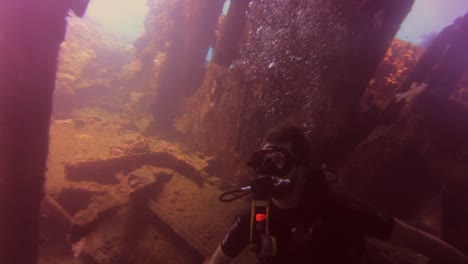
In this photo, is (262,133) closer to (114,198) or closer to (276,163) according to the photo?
(114,198)

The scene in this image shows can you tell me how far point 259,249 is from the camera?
8.25 ft

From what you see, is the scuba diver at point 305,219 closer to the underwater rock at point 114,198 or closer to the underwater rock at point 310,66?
the underwater rock at point 310,66

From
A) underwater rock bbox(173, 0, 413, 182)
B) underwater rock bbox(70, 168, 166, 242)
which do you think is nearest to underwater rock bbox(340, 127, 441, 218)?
underwater rock bbox(173, 0, 413, 182)

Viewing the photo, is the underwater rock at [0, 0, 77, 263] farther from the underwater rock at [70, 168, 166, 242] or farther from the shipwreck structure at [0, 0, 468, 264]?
the underwater rock at [70, 168, 166, 242]

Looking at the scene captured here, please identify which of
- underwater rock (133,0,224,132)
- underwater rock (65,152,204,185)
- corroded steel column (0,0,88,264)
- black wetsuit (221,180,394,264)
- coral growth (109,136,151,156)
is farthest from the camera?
underwater rock (133,0,224,132)

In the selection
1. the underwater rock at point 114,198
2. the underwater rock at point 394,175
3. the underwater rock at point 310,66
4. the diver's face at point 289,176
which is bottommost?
the underwater rock at point 114,198

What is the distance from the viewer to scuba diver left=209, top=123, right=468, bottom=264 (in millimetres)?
2357

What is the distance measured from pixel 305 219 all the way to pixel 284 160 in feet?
1.70

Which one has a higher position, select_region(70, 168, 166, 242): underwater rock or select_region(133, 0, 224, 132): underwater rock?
select_region(133, 0, 224, 132): underwater rock

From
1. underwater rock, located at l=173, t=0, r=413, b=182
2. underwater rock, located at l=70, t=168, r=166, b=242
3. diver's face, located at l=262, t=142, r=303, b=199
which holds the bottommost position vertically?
underwater rock, located at l=70, t=168, r=166, b=242

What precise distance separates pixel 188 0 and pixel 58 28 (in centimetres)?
769

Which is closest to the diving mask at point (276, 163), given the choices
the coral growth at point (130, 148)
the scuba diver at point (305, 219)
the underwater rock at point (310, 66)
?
the scuba diver at point (305, 219)

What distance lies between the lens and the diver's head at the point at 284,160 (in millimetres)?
2389

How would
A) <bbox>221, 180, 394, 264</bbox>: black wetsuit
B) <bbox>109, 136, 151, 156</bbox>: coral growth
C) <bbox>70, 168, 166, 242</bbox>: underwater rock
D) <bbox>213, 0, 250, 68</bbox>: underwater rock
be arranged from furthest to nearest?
<bbox>109, 136, 151, 156</bbox>: coral growth, <bbox>213, 0, 250, 68</bbox>: underwater rock, <bbox>70, 168, 166, 242</bbox>: underwater rock, <bbox>221, 180, 394, 264</bbox>: black wetsuit
